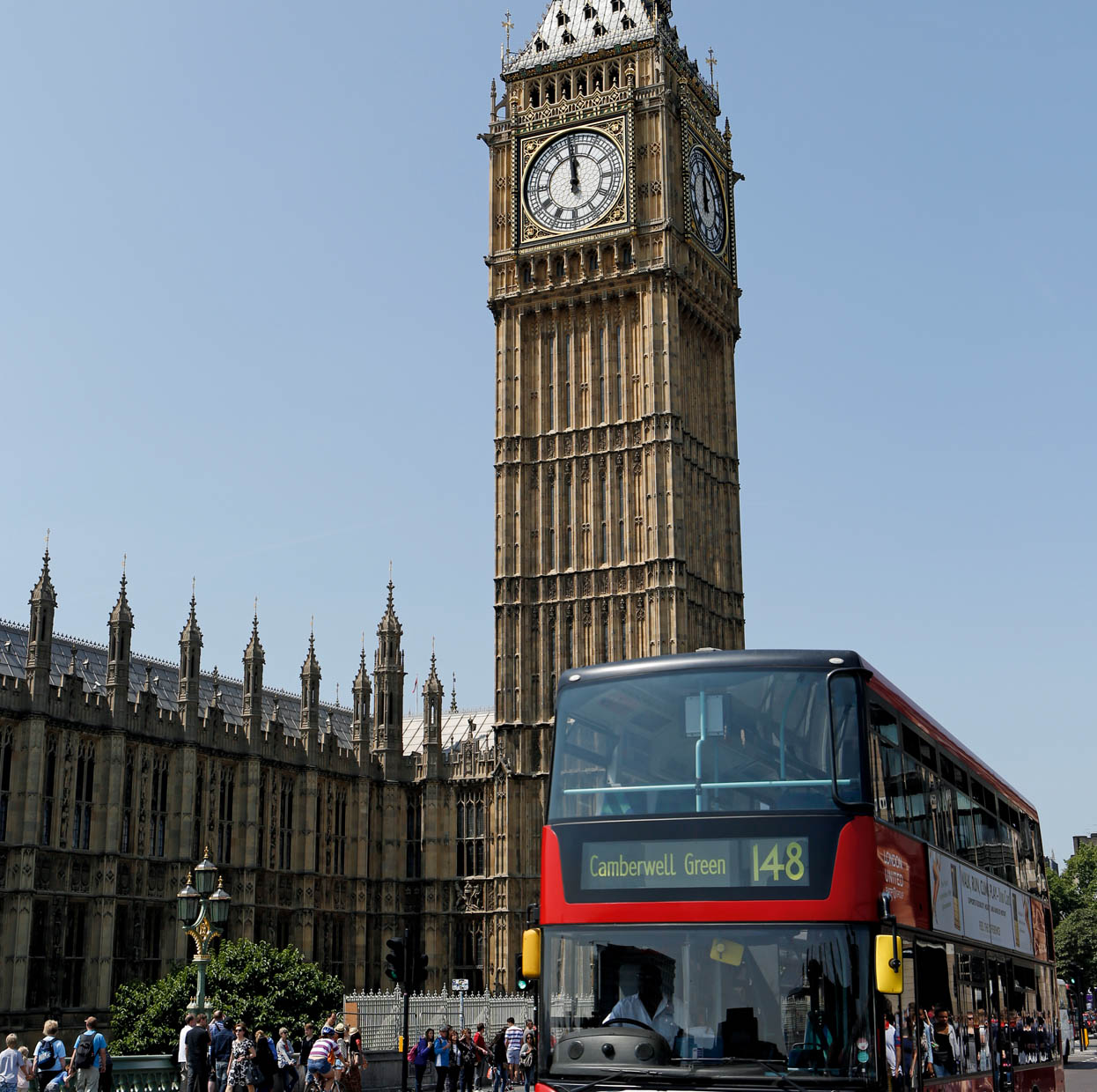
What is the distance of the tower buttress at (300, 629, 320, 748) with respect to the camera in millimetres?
46344

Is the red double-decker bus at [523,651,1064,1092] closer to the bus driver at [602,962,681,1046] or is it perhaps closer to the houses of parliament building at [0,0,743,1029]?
the bus driver at [602,962,681,1046]

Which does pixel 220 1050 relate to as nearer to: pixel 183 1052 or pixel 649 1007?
pixel 183 1052

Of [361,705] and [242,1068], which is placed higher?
[361,705]

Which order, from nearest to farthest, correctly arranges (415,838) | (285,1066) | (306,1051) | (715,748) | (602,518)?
(715,748)
(285,1066)
(306,1051)
(415,838)
(602,518)

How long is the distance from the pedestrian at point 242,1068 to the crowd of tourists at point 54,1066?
174 centimetres

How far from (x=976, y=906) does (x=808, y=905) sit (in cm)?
517

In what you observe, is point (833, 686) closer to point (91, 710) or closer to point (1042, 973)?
point (1042, 973)

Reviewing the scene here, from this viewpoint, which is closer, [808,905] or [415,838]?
[808,905]

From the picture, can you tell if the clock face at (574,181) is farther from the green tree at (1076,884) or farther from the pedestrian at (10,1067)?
the green tree at (1076,884)

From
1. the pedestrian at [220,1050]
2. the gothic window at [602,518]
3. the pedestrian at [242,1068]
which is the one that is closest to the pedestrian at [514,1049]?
the pedestrian at [220,1050]

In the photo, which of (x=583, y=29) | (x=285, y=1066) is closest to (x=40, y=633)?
(x=285, y=1066)

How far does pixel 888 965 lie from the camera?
400 inches

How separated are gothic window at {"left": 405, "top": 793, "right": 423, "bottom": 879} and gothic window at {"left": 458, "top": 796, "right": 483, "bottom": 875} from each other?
141 centimetres

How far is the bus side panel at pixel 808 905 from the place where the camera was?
1041 cm
